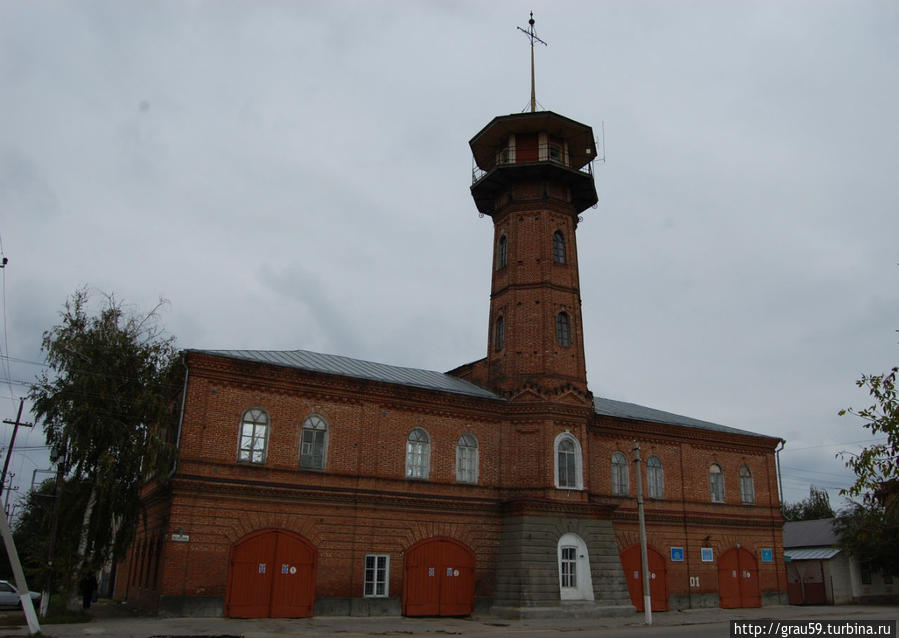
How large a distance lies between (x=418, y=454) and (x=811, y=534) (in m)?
27.8

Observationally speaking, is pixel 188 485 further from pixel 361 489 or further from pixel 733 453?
pixel 733 453

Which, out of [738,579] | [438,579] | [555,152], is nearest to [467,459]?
[438,579]

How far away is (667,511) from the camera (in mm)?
30672

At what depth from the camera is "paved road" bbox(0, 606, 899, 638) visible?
1747cm

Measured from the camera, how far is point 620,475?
30.1 meters

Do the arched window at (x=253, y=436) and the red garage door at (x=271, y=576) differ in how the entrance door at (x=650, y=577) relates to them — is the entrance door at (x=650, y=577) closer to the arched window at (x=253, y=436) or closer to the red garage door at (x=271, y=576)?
the red garage door at (x=271, y=576)

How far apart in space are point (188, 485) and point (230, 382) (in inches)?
132

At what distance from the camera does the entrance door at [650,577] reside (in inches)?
1121

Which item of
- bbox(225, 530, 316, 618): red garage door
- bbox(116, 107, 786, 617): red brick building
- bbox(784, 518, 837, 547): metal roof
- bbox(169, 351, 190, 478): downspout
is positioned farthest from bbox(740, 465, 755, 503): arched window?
bbox(169, 351, 190, 478): downspout

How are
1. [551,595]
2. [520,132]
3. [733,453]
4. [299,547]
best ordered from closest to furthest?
[299,547] < [551,595] < [520,132] < [733,453]

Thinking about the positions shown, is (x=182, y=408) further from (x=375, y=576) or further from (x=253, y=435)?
(x=375, y=576)

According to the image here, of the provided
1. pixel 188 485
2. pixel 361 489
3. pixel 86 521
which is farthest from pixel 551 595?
pixel 86 521

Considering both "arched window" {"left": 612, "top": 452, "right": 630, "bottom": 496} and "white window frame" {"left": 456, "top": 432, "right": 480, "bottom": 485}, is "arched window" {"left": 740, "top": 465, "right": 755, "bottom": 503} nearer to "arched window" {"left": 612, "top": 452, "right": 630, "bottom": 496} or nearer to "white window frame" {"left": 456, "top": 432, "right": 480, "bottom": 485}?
"arched window" {"left": 612, "top": 452, "right": 630, "bottom": 496}

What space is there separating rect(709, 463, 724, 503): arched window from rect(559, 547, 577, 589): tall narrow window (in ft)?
32.6
